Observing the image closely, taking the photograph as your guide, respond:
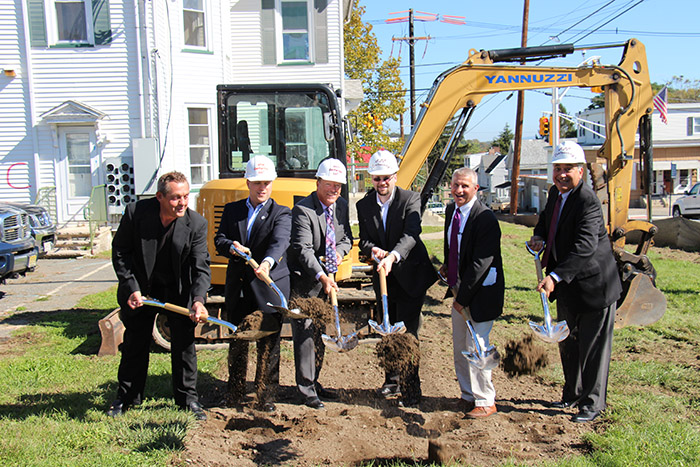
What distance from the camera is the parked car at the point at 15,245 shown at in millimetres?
9258

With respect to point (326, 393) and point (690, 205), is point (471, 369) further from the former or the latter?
point (690, 205)

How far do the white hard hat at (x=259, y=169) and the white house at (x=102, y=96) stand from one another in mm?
11800

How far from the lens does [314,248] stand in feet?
18.0

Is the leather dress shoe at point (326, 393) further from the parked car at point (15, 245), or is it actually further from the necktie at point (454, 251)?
the parked car at point (15, 245)

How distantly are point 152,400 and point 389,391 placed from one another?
2.14 metres

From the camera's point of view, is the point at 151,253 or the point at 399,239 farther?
the point at 399,239

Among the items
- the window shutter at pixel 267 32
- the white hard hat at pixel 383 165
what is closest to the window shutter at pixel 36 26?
the window shutter at pixel 267 32

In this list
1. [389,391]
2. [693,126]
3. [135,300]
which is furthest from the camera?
[693,126]

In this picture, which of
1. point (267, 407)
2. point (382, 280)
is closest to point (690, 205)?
point (382, 280)

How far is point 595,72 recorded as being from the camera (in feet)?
27.2

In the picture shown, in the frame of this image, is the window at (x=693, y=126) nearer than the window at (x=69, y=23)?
No

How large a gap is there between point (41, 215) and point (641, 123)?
37.8 ft

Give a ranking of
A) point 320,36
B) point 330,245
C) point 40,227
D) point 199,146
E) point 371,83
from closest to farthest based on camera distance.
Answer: point 330,245
point 40,227
point 199,146
point 320,36
point 371,83

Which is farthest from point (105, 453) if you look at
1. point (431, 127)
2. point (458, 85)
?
point (458, 85)
